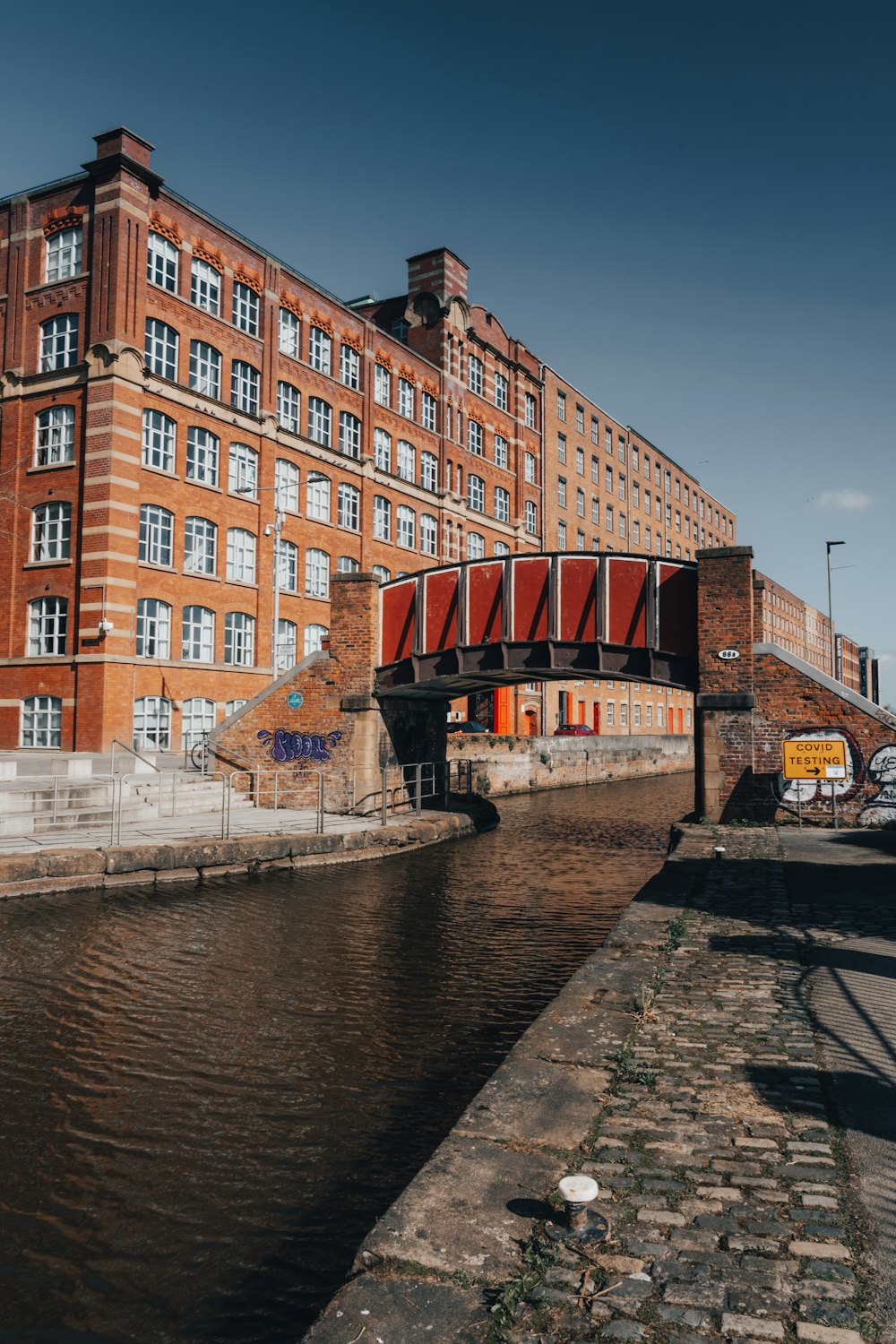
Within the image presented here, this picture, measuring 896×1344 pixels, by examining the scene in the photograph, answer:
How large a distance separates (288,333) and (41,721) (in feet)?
55.9

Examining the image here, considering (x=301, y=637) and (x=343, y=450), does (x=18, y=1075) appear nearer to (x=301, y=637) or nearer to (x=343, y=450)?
(x=301, y=637)

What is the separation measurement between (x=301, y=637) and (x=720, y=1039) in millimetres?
28483

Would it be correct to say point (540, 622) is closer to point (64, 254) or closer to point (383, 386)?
point (64, 254)

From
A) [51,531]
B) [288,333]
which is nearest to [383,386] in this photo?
[288,333]

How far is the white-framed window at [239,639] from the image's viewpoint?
98.4ft

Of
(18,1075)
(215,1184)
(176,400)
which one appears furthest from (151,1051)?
→ (176,400)

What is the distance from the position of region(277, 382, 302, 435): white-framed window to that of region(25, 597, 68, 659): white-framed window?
10894 mm

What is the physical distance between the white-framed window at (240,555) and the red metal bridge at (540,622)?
912cm

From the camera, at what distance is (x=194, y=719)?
2816 cm

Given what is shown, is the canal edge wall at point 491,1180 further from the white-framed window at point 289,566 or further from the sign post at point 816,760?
the white-framed window at point 289,566

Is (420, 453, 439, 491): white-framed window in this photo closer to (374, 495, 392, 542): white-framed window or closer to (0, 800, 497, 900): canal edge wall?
(374, 495, 392, 542): white-framed window

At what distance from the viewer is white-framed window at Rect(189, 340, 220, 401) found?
95.6ft

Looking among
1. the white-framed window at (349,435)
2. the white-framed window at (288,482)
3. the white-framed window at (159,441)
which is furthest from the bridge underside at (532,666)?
the white-framed window at (349,435)

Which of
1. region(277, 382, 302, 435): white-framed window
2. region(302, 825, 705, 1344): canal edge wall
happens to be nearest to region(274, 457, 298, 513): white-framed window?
region(277, 382, 302, 435): white-framed window
